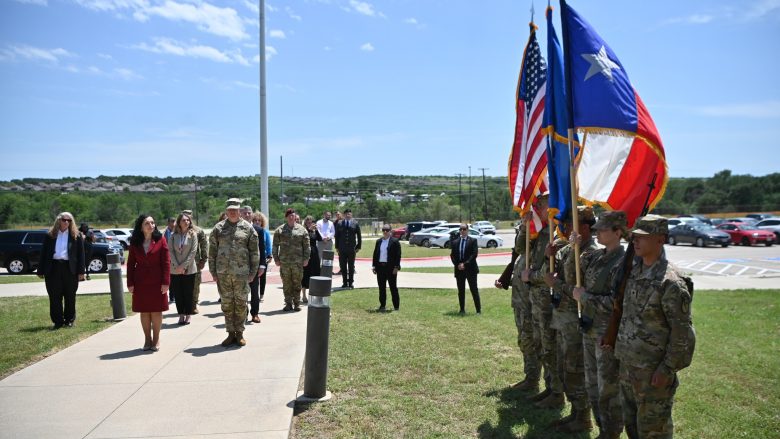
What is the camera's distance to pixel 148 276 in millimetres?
7582

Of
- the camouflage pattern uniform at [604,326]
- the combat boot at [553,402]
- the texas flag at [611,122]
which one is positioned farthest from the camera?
the combat boot at [553,402]

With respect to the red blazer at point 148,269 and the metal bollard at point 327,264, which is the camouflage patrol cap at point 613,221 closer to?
the metal bollard at point 327,264

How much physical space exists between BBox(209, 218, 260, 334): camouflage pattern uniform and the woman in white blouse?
5.61 ft

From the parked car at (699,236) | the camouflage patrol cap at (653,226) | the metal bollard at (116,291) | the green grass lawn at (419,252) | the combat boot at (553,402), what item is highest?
the camouflage patrol cap at (653,226)

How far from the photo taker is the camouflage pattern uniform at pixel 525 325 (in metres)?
6.02

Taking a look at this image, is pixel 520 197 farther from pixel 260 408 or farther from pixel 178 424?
pixel 178 424

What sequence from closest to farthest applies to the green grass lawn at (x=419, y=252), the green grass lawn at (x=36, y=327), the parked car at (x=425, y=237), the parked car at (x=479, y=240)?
the green grass lawn at (x=36, y=327), the green grass lawn at (x=419, y=252), the parked car at (x=479, y=240), the parked car at (x=425, y=237)

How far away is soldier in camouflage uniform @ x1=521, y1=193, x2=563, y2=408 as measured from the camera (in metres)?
5.52

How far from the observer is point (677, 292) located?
351 centimetres

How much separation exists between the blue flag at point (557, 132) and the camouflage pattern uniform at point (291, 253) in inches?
255

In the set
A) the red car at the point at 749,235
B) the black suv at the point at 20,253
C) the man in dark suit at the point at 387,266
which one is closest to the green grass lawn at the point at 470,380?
the man in dark suit at the point at 387,266

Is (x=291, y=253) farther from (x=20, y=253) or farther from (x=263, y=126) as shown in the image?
(x=20, y=253)

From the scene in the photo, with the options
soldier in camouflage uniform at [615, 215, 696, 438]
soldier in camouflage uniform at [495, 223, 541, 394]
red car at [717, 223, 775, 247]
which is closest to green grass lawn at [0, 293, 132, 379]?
soldier in camouflage uniform at [495, 223, 541, 394]

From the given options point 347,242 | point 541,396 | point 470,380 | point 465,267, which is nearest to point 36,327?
point 347,242
